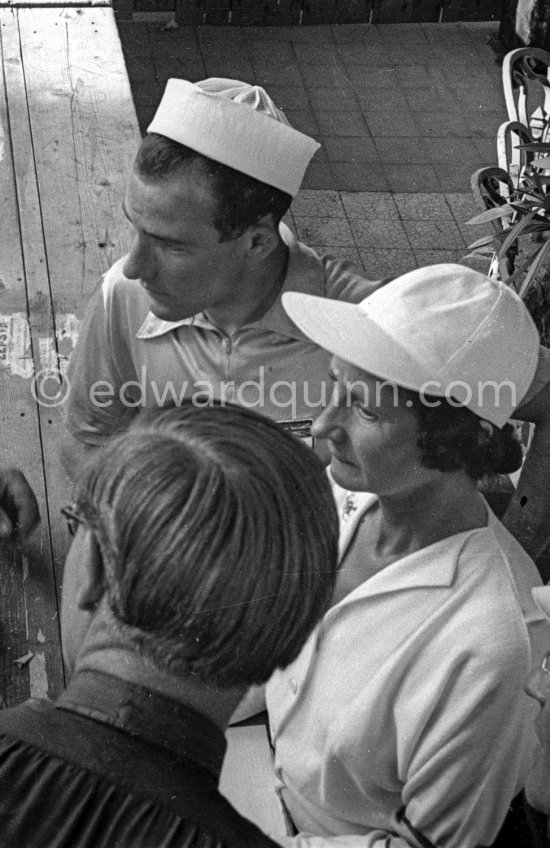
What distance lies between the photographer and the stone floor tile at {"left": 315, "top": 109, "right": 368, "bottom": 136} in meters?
1.86

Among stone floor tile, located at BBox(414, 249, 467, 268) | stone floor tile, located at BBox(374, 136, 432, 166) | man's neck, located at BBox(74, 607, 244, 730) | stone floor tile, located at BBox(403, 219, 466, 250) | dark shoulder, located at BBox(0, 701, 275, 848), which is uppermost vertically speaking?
stone floor tile, located at BBox(374, 136, 432, 166)

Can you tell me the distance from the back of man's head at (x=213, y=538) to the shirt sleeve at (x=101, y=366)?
0.18 metres

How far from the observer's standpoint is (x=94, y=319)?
4.39 feet

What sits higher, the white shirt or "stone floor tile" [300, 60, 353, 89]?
"stone floor tile" [300, 60, 353, 89]

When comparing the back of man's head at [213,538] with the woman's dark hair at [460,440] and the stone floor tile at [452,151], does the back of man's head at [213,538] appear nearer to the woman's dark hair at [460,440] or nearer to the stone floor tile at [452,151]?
the woman's dark hair at [460,440]

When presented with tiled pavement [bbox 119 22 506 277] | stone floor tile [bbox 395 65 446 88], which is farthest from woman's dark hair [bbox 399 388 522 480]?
stone floor tile [bbox 395 65 446 88]

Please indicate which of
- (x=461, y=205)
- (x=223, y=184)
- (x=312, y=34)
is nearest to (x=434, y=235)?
(x=461, y=205)

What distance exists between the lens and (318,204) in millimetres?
1673

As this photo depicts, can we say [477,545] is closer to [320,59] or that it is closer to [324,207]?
[324,207]

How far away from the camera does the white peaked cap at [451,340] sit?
106 cm

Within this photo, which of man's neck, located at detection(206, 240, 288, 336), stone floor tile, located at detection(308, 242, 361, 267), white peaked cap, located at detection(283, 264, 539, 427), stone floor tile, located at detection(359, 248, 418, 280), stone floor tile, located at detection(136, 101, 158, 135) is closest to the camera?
white peaked cap, located at detection(283, 264, 539, 427)

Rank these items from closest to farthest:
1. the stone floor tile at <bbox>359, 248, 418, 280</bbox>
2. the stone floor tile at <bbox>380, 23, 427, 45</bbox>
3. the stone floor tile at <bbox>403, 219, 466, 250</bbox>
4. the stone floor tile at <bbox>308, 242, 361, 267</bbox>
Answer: the stone floor tile at <bbox>359, 248, 418, 280</bbox> < the stone floor tile at <bbox>308, 242, 361, 267</bbox> < the stone floor tile at <bbox>403, 219, 466, 250</bbox> < the stone floor tile at <bbox>380, 23, 427, 45</bbox>

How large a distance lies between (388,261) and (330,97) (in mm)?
525

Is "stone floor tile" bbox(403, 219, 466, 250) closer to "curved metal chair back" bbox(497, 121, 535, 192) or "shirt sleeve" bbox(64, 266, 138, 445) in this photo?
"curved metal chair back" bbox(497, 121, 535, 192)
